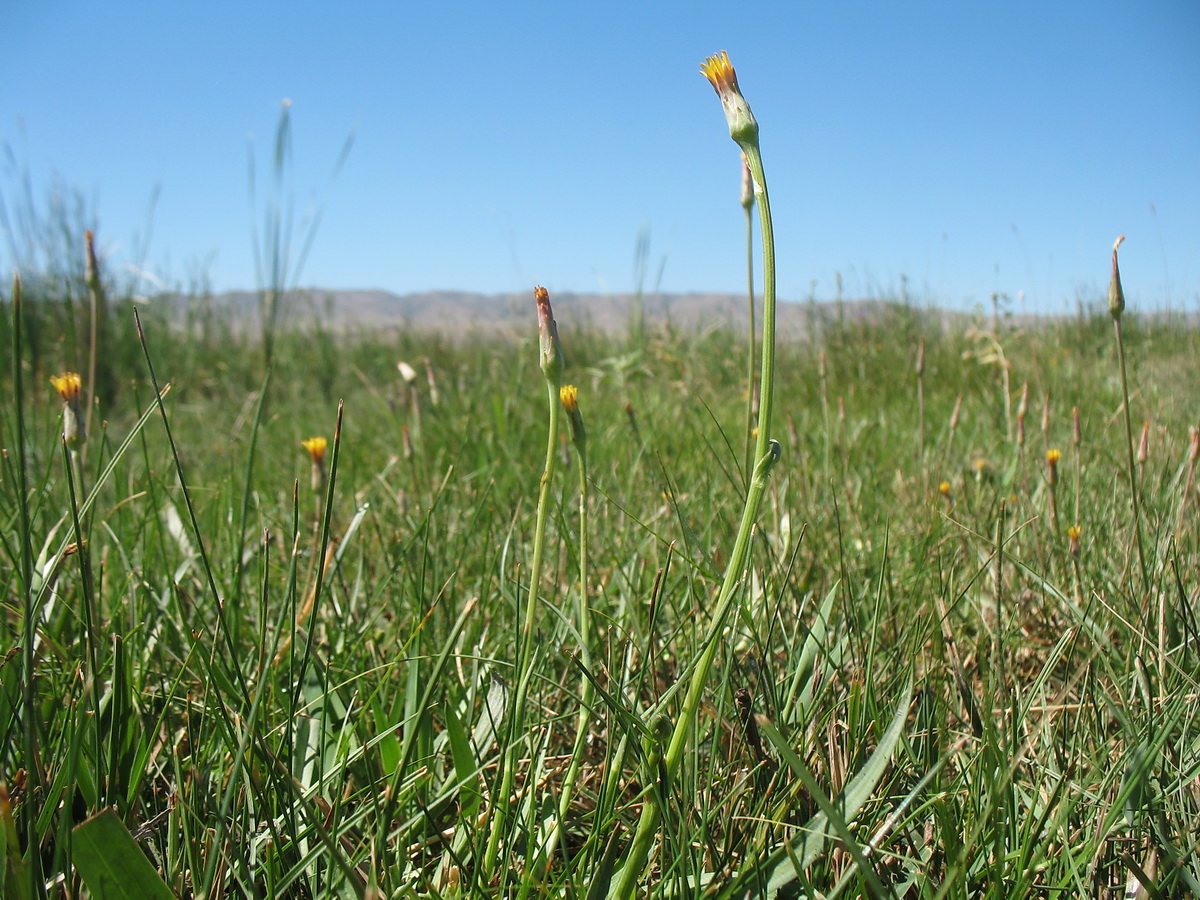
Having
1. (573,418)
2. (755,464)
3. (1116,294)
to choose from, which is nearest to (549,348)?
(573,418)

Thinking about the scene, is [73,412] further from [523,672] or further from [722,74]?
[722,74]

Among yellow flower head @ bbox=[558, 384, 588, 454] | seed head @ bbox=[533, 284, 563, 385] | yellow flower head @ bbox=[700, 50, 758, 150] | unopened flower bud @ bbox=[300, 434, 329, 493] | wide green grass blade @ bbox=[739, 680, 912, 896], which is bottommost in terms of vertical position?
wide green grass blade @ bbox=[739, 680, 912, 896]

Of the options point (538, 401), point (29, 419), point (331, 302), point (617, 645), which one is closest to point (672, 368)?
point (538, 401)

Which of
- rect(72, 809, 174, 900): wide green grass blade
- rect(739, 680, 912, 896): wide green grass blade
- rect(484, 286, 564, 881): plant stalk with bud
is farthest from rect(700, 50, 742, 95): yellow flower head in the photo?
rect(72, 809, 174, 900): wide green grass blade

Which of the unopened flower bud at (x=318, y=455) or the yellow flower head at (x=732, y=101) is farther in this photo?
the unopened flower bud at (x=318, y=455)

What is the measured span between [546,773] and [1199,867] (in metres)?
0.59

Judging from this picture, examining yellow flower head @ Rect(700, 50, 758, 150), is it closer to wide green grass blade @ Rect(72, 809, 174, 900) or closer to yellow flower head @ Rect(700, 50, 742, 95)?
yellow flower head @ Rect(700, 50, 742, 95)

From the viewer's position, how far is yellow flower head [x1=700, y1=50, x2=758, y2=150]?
1.82 feet

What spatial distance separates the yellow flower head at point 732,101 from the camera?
1.82 feet

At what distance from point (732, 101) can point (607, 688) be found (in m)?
0.64

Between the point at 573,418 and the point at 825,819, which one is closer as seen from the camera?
the point at 825,819

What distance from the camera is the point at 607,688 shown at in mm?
924

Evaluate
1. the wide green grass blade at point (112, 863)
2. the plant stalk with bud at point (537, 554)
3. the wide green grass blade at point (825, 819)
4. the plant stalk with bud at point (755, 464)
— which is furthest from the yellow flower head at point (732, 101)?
the wide green grass blade at point (112, 863)

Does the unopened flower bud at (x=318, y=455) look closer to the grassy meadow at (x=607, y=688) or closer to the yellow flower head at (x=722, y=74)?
the grassy meadow at (x=607, y=688)
